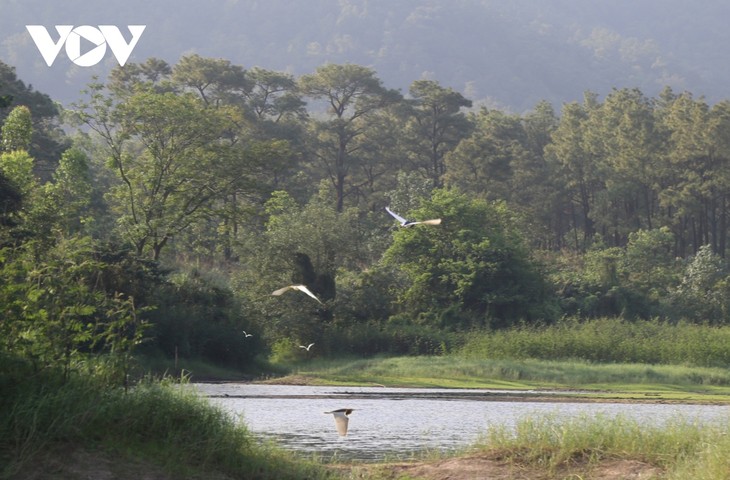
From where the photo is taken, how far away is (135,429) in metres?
18.5

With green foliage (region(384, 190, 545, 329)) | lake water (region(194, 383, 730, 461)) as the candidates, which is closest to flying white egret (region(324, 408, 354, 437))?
lake water (region(194, 383, 730, 461))

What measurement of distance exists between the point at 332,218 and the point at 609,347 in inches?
813

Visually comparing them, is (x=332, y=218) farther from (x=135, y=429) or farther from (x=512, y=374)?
(x=135, y=429)

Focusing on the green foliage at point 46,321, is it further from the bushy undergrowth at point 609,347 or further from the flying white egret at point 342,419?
the bushy undergrowth at point 609,347

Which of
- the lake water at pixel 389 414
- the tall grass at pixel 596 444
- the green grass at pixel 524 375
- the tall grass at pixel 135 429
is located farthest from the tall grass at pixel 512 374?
the tall grass at pixel 135 429

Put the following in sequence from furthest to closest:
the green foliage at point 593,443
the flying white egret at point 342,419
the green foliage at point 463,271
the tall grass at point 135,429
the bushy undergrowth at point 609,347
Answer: the green foliage at point 463,271
the bushy undergrowth at point 609,347
the flying white egret at point 342,419
the green foliage at point 593,443
the tall grass at point 135,429

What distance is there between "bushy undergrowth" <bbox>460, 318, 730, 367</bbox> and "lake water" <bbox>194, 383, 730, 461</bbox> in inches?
457

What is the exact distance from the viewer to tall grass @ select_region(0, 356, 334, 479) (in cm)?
1702

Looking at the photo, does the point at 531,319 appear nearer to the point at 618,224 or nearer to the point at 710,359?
the point at 710,359

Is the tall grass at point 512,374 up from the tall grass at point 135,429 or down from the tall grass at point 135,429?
up

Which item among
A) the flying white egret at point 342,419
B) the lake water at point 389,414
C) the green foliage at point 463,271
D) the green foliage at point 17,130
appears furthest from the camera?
the green foliage at point 463,271

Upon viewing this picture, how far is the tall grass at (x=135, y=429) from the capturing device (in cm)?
1702

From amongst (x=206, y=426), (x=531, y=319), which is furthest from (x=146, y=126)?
(x=206, y=426)

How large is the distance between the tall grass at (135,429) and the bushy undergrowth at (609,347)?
4340 centimetres
